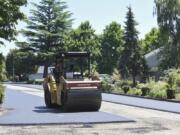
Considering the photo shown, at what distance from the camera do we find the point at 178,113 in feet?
73.5

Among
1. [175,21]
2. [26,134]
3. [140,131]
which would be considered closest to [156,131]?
[140,131]

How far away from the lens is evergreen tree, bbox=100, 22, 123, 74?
372 feet

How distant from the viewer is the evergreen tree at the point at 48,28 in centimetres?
9962

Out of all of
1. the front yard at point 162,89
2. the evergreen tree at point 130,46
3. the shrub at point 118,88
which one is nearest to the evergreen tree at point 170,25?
the evergreen tree at point 130,46

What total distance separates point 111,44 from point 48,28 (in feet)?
64.2

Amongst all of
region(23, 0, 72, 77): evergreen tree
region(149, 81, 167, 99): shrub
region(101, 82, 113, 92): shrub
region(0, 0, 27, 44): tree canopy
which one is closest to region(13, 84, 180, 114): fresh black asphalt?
region(149, 81, 167, 99): shrub

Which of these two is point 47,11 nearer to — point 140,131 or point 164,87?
point 164,87

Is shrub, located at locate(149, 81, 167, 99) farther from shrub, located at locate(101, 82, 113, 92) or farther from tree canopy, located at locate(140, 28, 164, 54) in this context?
tree canopy, located at locate(140, 28, 164, 54)

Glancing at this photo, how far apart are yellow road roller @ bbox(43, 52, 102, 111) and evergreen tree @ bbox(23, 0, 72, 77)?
7129 centimetres

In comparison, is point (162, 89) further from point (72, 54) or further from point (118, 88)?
point (72, 54)

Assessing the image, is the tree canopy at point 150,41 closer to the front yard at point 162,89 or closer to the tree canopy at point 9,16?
the front yard at point 162,89

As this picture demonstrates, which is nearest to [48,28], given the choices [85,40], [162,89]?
[85,40]

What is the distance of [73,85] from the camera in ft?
76.5

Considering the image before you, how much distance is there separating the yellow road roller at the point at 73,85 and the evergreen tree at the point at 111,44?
283 ft
